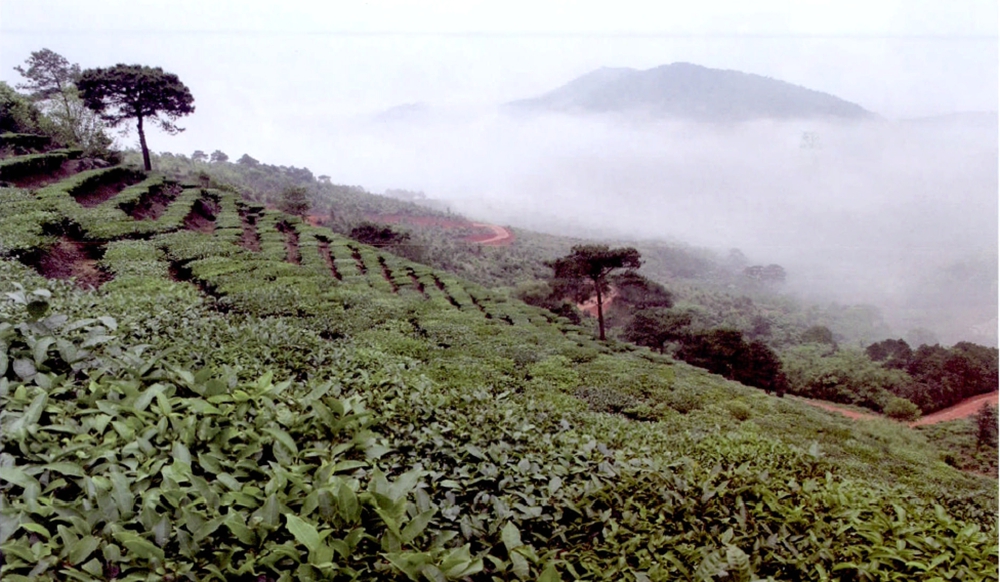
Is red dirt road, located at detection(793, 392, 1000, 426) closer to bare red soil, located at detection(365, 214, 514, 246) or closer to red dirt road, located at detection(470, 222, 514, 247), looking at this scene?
red dirt road, located at detection(470, 222, 514, 247)

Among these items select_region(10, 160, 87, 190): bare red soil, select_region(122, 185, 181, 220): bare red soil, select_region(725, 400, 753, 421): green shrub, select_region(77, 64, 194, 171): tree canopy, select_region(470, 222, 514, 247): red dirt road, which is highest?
select_region(77, 64, 194, 171): tree canopy

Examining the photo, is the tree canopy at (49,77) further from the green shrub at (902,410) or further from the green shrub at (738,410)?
the green shrub at (902,410)

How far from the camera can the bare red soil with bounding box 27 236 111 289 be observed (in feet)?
17.2

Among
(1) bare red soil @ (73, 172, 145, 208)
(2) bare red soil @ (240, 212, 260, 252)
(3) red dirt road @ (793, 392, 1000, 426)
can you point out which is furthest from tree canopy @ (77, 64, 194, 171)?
(3) red dirt road @ (793, 392, 1000, 426)

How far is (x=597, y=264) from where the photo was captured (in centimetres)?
A: 1111

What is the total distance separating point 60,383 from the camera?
215 centimetres

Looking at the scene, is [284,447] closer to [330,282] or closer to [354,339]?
[354,339]

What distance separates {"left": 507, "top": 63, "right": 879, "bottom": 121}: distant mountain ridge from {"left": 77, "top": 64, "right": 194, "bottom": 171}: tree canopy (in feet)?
22.3

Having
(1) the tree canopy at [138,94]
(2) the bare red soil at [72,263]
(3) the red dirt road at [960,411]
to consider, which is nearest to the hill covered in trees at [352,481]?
(2) the bare red soil at [72,263]

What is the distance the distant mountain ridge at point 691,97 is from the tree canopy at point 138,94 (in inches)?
267

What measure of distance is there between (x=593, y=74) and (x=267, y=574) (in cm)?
610

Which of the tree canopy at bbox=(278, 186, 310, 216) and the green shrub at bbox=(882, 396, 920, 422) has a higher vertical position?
the tree canopy at bbox=(278, 186, 310, 216)

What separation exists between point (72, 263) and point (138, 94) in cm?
604

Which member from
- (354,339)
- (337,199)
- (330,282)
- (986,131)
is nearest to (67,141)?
(337,199)
